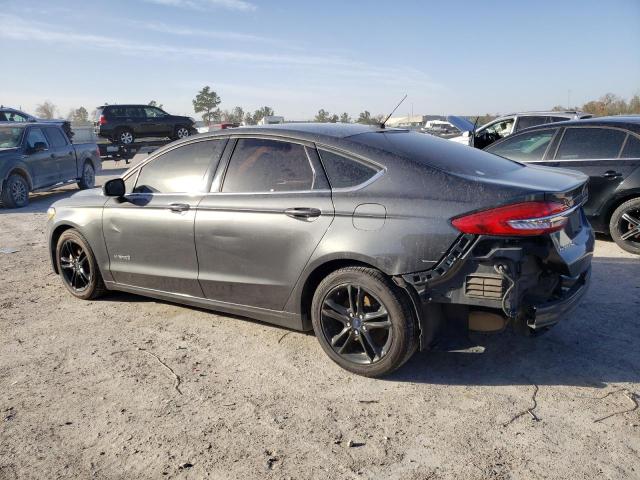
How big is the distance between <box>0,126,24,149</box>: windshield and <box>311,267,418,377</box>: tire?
34.7ft

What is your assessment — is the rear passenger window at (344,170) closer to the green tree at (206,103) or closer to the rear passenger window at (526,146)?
the rear passenger window at (526,146)

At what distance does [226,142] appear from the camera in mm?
4270

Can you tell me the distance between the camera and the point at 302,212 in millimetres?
3637

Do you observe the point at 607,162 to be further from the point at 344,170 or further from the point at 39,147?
the point at 39,147

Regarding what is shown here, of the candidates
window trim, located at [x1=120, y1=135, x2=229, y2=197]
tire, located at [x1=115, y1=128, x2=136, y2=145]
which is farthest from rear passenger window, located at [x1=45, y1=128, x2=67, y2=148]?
tire, located at [x1=115, y1=128, x2=136, y2=145]

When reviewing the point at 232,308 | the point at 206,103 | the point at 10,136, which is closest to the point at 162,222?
the point at 232,308

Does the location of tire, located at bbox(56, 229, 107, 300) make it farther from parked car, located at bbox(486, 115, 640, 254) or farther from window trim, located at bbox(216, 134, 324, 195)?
parked car, located at bbox(486, 115, 640, 254)

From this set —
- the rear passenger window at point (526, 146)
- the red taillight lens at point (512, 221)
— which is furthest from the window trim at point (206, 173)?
the rear passenger window at point (526, 146)

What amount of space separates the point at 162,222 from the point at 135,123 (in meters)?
21.2

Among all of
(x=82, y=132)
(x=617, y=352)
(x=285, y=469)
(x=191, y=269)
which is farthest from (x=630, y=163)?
(x=82, y=132)

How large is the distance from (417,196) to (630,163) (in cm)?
415

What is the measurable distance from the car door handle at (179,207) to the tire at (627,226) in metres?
4.85

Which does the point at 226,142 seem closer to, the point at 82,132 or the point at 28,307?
the point at 28,307

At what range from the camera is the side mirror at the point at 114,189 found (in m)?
4.65
